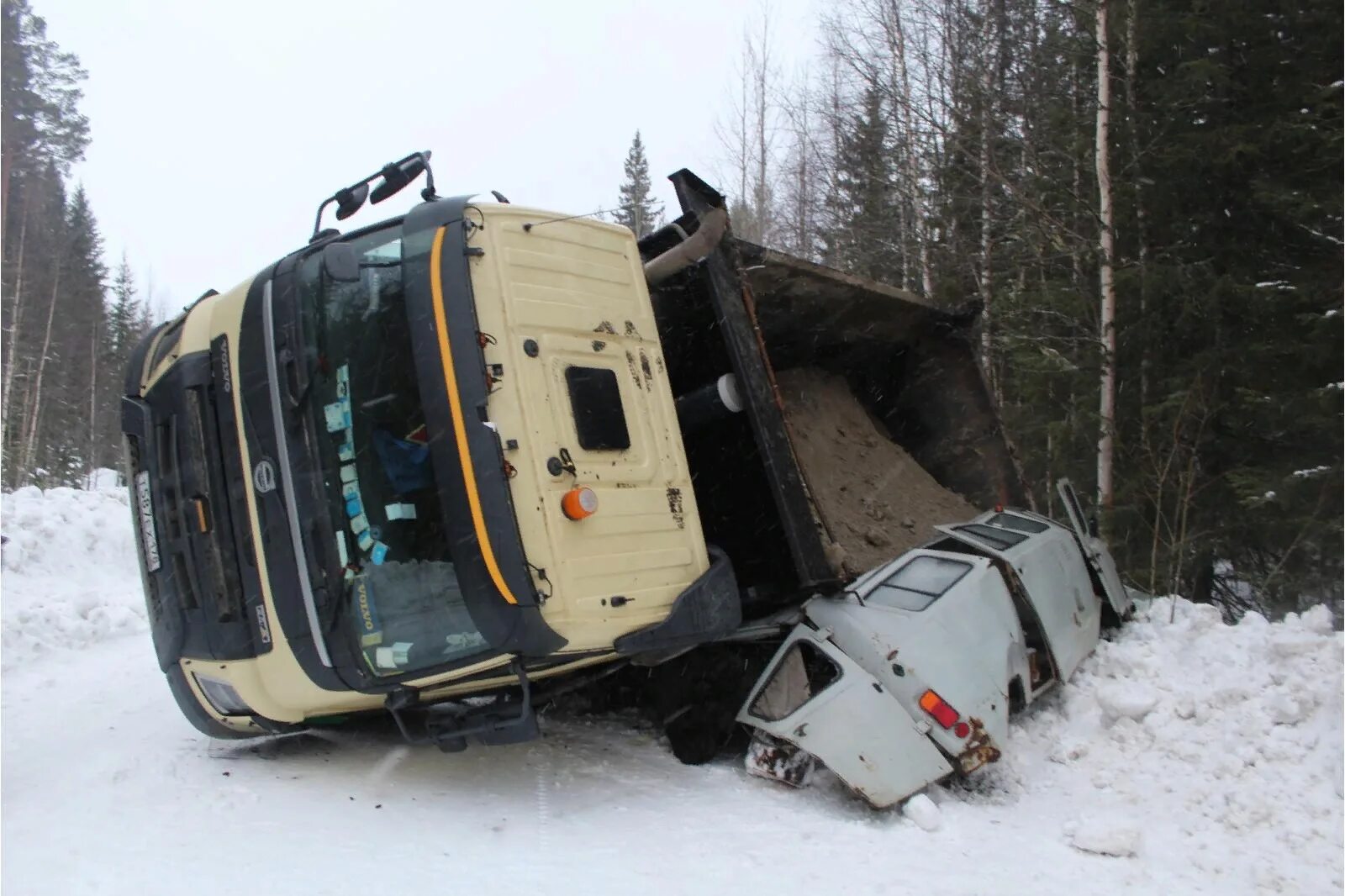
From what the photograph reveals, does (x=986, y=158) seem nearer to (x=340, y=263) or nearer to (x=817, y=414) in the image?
(x=817, y=414)

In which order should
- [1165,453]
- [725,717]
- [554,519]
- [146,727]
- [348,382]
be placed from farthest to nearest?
[1165,453] < [146,727] < [725,717] < [348,382] < [554,519]

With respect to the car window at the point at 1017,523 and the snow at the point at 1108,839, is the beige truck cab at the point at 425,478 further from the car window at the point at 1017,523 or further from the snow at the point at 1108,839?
the car window at the point at 1017,523

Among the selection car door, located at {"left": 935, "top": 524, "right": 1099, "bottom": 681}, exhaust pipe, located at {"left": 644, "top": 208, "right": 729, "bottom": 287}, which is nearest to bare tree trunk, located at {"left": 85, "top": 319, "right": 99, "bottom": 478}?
exhaust pipe, located at {"left": 644, "top": 208, "right": 729, "bottom": 287}

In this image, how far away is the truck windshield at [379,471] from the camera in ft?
11.8

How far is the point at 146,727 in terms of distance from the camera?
500cm

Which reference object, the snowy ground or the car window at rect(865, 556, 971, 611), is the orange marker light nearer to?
the snowy ground

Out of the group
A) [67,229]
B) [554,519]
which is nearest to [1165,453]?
[554,519]

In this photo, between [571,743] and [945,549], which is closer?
[571,743]

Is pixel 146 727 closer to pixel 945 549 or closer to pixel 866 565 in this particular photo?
pixel 866 565

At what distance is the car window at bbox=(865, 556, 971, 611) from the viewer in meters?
4.56

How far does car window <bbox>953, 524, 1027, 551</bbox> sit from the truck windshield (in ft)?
10.3

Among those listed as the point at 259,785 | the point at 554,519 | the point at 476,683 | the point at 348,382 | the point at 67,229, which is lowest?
the point at 259,785

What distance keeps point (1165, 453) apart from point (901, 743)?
6750 millimetres

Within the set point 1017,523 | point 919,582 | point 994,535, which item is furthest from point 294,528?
point 1017,523
